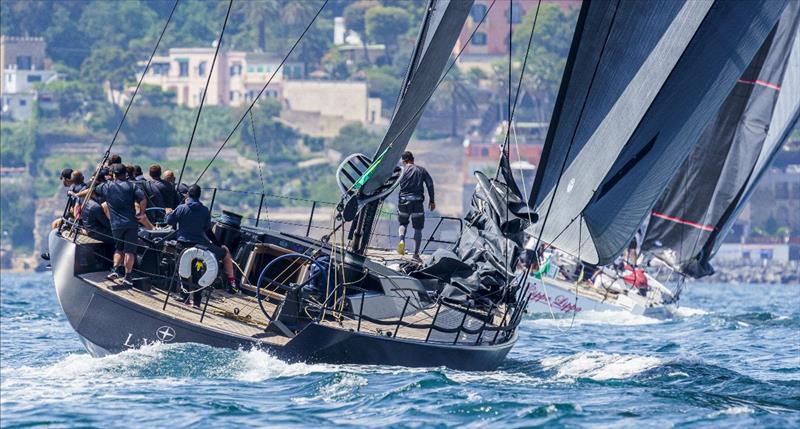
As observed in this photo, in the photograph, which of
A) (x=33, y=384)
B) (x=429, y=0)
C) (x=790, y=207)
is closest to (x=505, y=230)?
(x=429, y=0)

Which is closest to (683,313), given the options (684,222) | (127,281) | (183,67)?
(684,222)

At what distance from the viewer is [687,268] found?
32.1 meters

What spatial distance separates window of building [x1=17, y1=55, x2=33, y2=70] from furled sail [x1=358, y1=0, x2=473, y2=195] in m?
134

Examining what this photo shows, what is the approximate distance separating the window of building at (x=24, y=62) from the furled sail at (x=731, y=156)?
405 feet

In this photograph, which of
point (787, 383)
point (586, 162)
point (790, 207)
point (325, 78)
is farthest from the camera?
point (325, 78)

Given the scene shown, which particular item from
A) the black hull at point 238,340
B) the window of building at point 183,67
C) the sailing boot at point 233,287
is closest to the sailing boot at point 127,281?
the black hull at point 238,340

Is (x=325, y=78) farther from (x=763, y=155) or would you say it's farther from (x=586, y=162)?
(x=586, y=162)

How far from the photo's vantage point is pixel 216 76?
146250mm

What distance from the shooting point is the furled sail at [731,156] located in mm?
30672

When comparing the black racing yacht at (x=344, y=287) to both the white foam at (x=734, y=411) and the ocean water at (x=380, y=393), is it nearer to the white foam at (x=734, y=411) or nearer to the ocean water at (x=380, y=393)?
the ocean water at (x=380, y=393)

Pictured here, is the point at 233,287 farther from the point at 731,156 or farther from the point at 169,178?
the point at 731,156

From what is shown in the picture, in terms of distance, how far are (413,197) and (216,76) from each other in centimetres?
12545

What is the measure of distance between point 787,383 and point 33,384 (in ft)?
26.7

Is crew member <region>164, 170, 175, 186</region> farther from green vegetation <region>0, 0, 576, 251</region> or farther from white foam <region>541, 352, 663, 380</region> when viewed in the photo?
green vegetation <region>0, 0, 576, 251</region>
